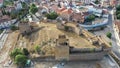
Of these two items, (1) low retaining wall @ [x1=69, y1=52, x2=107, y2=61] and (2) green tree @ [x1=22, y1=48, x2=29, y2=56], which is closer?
(1) low retaining wall @ [x1=69, y1=52, x2=107, y2=61]

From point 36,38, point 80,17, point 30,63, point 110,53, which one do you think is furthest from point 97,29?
point 30,63

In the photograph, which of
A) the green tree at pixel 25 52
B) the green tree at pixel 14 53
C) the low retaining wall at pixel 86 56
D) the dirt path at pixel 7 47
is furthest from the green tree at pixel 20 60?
the low retaining wall at pixel 86 56

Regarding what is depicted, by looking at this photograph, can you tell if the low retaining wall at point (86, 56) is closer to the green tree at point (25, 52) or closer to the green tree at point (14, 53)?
the green tree at point (25, 52)

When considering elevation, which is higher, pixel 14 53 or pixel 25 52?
pixel 14 53

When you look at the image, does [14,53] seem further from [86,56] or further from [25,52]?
[86,56]

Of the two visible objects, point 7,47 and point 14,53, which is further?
point 7,47

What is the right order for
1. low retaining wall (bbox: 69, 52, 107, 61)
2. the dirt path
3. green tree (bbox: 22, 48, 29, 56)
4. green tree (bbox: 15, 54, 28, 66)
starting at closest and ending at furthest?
1. green tree (bbox: 15, 54, 28, 66)
2. low retaining wall (bbox: 69, 52, 107, 61)
3. green tree (bbox: 22, 48, 29, 56)
4. the dirt path

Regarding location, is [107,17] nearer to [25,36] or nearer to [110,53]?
[110,53]

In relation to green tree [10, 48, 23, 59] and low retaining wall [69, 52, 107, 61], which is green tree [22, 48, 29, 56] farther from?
low retaining wall [69, 52, 107, 61]

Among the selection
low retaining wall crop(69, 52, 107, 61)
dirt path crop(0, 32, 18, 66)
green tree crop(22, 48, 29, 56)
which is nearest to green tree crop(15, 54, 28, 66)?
green tree crop(22, 48, 29, 56)

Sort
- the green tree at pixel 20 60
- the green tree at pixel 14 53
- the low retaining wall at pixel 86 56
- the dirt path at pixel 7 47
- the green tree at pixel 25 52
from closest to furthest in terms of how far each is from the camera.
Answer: the green tree at pixel 20 60
the low retaining wall at pixel 86 56
the green tree at pixel 14 53
the green tree at pixel 25 52
the dirt path at pixel 7 47

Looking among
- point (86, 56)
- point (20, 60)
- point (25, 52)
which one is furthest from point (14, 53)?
point (86, 56)
